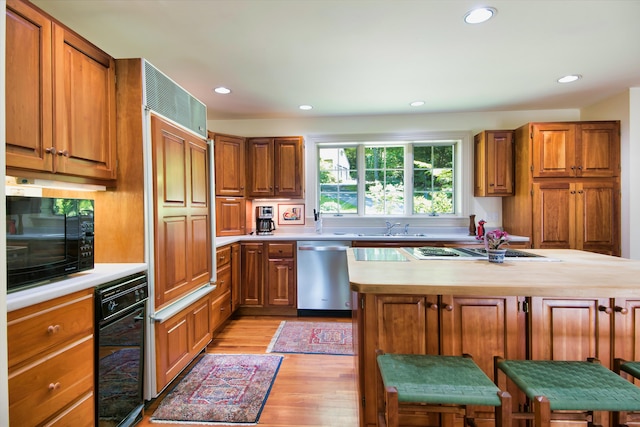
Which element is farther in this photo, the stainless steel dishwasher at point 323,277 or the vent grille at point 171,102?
the stainless steel dishwasher at point 323,277

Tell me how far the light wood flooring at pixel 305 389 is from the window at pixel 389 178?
214 cm

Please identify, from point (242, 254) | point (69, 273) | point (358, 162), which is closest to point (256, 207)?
point (242, 254)

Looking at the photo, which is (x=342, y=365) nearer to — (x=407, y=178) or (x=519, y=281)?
(x=519, y=281)

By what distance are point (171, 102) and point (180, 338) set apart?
166 centimetres

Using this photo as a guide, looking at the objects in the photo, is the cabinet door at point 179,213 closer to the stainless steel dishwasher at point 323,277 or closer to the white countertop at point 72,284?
the white countertop at point 72,284

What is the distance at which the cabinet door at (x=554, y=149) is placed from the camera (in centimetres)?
333

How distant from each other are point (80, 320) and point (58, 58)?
1.28 metres

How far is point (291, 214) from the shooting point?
13.8 ft

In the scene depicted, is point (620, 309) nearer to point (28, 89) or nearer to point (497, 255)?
point (497, 255)

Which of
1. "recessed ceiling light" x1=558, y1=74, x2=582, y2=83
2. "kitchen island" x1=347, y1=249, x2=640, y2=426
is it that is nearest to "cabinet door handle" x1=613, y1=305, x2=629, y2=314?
"kitchen island" x1=347, y1=249, x2=640, y2=426

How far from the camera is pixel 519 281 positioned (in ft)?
4.46

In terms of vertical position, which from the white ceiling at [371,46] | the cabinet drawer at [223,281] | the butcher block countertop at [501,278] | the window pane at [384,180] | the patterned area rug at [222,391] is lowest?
the patterned area rug at [222,391]

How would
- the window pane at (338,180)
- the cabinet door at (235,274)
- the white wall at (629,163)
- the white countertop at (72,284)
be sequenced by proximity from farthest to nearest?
the window pane at (338,180) → the cabinet door at (235,274) → the white wall at (629,163) → the white countertop at (72,284)

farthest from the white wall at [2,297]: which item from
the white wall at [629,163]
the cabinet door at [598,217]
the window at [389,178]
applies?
the white wall at [629,163]
